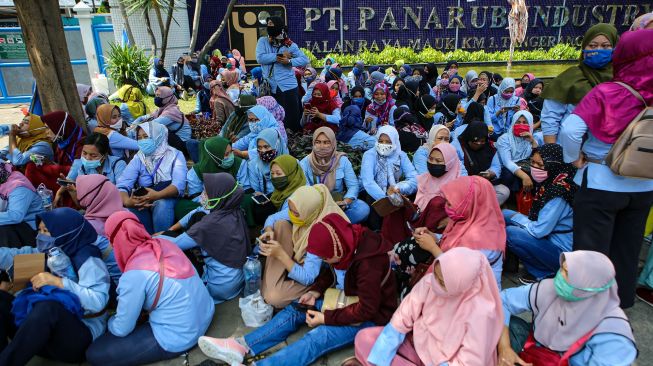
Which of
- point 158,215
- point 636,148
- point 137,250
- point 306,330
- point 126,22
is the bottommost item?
point 306,330

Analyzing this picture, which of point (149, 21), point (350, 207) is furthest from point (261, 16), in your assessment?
point (350, 207)

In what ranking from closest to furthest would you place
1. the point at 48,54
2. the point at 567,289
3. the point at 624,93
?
the point at 567,289 → the point at 624,93 → the point at 48,54

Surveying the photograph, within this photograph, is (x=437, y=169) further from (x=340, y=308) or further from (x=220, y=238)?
(x=220, y=238)

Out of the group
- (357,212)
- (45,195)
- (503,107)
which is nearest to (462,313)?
(357,212)

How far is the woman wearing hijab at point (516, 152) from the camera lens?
14.9 ft

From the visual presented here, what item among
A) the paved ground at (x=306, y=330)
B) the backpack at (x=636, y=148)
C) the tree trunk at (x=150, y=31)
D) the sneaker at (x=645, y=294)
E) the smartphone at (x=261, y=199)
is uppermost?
the tree trunk at (x=150, y=31)

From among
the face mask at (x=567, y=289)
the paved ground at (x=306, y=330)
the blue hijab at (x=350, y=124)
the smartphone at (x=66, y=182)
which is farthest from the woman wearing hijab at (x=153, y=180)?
the face mask at (x=567, y=289)

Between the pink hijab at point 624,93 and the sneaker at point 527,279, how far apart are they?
4.53ft

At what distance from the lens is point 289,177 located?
12.7ft

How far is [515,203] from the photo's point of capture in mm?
4773

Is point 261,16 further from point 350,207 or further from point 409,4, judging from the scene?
point 350,207

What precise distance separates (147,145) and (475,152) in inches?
135

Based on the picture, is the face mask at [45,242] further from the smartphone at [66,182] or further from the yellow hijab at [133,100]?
the yellow hijab at [133,100]

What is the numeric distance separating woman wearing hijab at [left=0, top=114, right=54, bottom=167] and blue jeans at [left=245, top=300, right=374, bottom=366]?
3.41 meters
